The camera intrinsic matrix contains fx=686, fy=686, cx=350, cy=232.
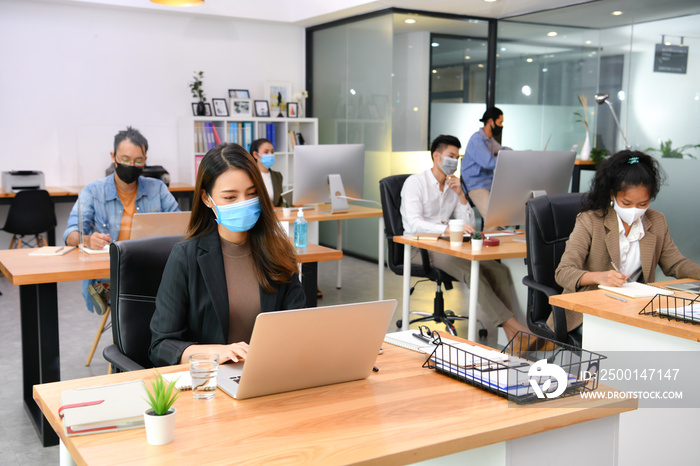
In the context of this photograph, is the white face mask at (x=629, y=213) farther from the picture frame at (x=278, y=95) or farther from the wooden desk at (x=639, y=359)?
the picture frame at (x=278, y=95)

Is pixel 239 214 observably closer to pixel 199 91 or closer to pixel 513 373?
pixel 513 373

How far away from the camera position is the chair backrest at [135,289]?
7.47 ft

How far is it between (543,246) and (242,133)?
15.9 ft

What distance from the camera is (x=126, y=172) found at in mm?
3689

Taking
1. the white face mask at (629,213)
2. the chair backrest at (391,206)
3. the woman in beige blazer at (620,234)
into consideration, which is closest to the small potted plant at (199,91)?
the chair backrest at (391,206)

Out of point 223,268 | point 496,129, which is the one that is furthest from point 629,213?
point 496,129

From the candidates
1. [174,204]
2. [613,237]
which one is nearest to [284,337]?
[613,237]

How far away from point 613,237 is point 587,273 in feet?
0.83

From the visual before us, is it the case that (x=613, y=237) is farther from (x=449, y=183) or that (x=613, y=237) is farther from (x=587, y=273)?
(x=449, y=183)

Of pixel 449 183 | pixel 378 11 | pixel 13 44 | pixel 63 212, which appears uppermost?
pixel 378 11

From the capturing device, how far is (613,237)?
308cm

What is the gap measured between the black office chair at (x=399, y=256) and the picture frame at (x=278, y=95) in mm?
3486

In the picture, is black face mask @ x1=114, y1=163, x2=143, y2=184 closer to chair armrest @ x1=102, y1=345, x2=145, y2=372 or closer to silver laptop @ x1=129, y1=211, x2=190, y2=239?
silver laptop @ x1=129, y1=211, x2=190, y2=239

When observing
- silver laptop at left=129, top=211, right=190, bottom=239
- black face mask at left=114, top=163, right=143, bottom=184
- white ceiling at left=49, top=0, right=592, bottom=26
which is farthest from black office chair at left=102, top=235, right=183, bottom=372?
white ceiling at left=49, top=0, right=592, bottom=26
